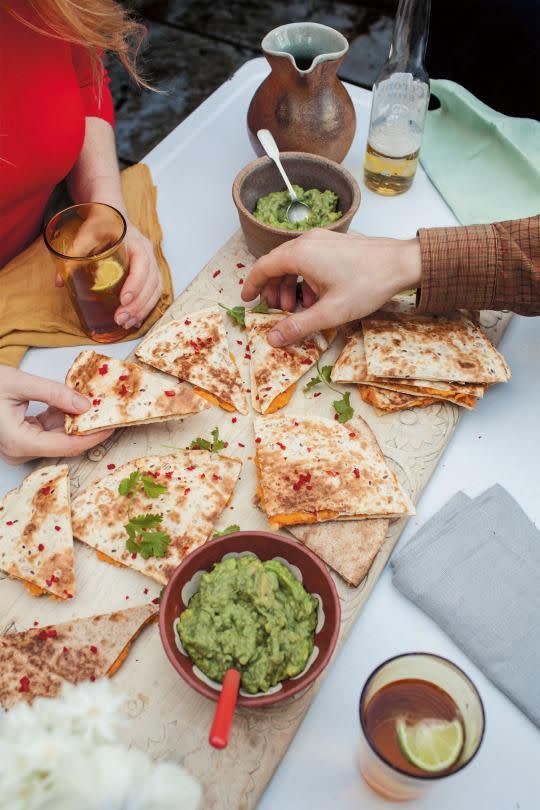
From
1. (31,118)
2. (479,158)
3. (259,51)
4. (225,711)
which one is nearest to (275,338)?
(31,118)

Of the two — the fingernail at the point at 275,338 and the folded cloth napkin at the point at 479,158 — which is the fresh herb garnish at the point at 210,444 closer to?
the fingernail at the point at 275,338

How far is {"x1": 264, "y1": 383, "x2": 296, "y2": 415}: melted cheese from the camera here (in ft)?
6.56

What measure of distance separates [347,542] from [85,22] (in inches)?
65.1

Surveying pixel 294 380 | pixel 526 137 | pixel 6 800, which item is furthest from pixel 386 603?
pixel 526 137

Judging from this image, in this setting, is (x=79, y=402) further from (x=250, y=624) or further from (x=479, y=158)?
(x=479, y=158)

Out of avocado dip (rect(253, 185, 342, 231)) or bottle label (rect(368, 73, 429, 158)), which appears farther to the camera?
bottle label (rect(368, 73, 429, 158))

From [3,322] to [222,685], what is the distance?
4.52 ft

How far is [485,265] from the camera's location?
6.40 ft

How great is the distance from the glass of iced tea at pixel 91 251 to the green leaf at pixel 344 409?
782 millimetres

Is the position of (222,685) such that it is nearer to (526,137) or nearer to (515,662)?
(515,662)

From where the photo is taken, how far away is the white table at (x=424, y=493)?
137 cm

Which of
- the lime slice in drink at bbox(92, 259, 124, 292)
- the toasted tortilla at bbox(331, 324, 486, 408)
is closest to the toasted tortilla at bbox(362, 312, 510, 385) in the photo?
the toasted tortilla at bbox(331, 324, 486, 408)

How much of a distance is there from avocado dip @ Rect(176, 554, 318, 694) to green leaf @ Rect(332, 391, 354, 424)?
2.12 ft

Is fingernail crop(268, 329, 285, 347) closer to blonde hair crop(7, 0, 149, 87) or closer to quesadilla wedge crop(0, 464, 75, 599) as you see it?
quesadilla wedge crop(0, 464, 75, 599)
